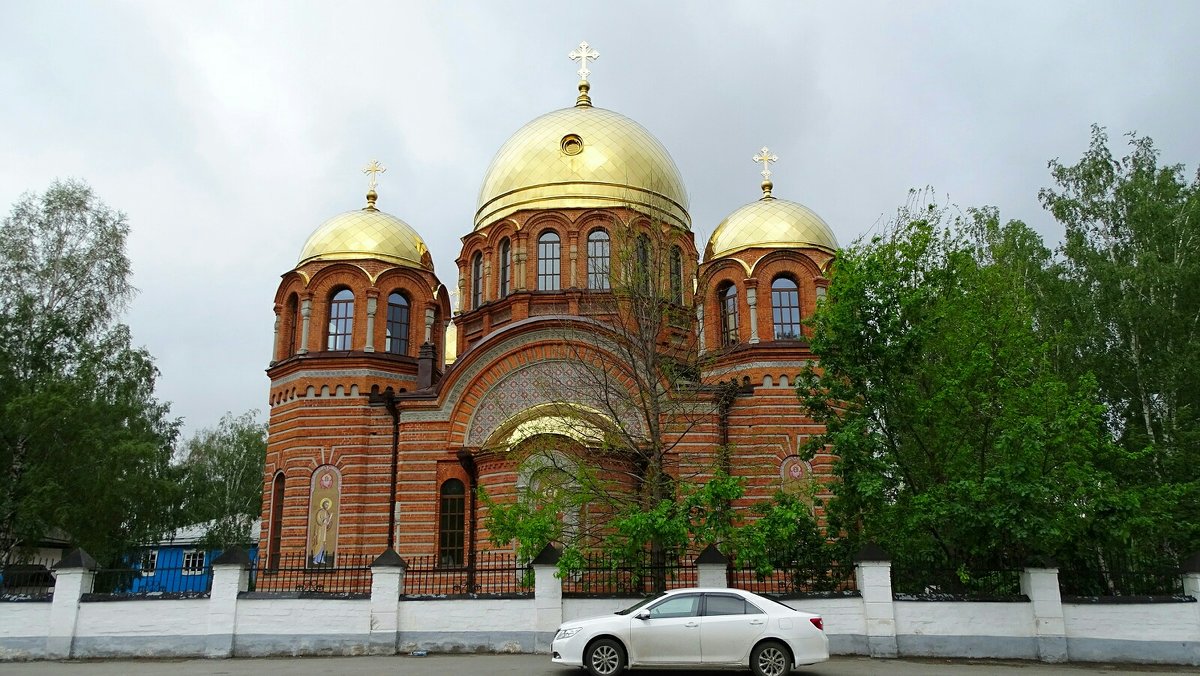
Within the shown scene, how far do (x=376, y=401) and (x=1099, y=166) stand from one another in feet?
59.6

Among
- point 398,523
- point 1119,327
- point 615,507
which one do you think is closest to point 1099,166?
point 1119,327

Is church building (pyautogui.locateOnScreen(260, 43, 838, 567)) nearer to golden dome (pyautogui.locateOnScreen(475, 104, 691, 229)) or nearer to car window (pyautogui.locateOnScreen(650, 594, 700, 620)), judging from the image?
golden dome (pyautogui.locateOnScreen(475, 104, 691, 229))

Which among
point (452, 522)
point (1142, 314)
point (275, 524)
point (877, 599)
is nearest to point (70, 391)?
point (275, 524)

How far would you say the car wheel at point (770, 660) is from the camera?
360 inches

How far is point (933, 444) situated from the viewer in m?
14.1

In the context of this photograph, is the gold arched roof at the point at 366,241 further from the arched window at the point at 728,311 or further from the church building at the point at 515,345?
the arched window at the point at 728,311

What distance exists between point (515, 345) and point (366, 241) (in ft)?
18.7

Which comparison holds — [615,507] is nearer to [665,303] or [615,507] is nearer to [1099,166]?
[665,303]

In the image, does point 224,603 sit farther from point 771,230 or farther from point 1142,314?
point 1142,314

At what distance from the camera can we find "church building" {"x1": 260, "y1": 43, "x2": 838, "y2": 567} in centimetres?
1791

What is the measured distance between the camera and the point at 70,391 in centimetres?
1972

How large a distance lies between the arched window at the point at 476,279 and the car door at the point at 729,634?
14.3 m

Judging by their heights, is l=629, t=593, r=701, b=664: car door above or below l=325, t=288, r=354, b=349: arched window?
below

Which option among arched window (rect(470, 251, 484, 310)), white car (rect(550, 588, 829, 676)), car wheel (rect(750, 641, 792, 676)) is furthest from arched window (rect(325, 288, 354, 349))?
car wheel (rect(750, 641, 792, 676))
